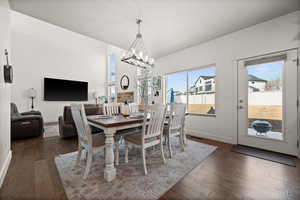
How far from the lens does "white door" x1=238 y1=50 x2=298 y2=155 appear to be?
7.38 feet

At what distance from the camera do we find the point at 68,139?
3.18 meters

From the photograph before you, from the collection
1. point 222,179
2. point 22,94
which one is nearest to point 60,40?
point 22,94

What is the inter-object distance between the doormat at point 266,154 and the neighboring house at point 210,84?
125cm

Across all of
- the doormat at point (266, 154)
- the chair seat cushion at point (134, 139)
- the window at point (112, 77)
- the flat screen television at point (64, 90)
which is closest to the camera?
the chair seat cushion at point (134, 139)

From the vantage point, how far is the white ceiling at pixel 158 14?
2049 mm

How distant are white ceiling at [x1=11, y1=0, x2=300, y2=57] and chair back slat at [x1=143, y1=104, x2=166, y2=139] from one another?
1750mm

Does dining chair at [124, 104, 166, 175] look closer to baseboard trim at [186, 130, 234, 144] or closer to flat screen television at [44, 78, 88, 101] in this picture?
baseboard trim at [186, 130, 234, 144]

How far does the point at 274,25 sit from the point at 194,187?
3.28 m

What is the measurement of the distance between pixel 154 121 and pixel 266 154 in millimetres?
2294

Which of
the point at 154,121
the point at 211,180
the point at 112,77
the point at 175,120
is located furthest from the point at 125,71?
the point at 211,180

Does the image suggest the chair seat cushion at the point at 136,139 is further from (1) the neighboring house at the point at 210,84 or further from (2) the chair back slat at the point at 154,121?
(1) the neighboring house at the point at 210,84

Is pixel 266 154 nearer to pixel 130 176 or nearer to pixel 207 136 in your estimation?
pixel 207 136

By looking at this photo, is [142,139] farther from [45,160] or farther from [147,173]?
[45,160]

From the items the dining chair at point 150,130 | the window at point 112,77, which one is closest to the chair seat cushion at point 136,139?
the dining chair at point 150,130
